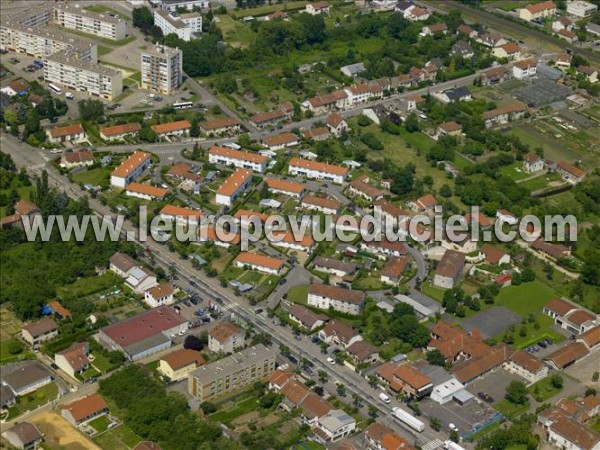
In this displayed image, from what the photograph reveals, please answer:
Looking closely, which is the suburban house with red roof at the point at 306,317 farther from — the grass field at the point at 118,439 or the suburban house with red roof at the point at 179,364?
the grass field at the point at 118,439

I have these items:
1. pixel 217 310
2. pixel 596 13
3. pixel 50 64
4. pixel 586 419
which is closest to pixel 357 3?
pixel 596 13

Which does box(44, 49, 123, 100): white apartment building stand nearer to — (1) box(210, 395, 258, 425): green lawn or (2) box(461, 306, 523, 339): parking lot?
(2) box(461, 306, 523, 339): parking lot

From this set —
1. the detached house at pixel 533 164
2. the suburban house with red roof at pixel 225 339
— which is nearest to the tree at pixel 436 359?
the suburban house with red roof at pixel 225 339

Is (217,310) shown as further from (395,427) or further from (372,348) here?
(395,427)

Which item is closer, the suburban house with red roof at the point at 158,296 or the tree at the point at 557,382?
the tree at the point at 557,382

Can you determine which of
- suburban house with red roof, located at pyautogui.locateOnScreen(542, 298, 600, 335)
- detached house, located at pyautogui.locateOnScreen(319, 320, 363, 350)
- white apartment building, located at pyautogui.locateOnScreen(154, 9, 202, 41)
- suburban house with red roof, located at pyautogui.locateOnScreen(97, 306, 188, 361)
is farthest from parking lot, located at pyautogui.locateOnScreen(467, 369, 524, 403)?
white apartment building, located at pyautogui.locateOnScreen(154, 9, 202, 41)

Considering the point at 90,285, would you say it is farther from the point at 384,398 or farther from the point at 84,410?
the point at 384,398

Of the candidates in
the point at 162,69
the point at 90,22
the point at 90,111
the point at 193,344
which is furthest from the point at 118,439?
the point at 90,22
